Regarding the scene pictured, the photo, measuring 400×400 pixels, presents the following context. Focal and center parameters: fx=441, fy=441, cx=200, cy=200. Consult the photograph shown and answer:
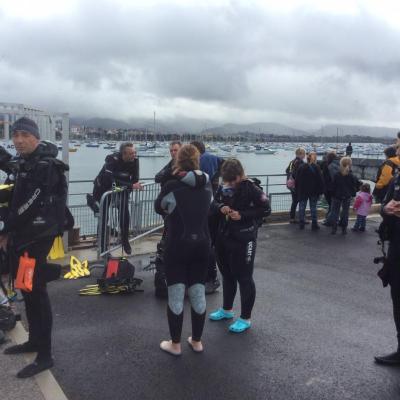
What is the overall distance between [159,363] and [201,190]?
156 centimetres

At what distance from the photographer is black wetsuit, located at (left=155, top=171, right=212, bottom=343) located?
3.80 metres

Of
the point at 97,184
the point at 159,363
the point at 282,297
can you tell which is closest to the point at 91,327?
the point at 159,363

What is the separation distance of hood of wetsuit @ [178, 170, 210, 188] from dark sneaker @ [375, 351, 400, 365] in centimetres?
222

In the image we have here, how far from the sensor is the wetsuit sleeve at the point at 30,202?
11.6 ft

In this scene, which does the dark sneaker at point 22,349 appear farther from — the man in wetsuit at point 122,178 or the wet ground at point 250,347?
the man in wetsuit at point 122,178

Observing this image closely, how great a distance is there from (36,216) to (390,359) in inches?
130

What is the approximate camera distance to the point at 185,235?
12.4 feet

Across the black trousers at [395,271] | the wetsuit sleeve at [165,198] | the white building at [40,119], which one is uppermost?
the white building at [40,119]

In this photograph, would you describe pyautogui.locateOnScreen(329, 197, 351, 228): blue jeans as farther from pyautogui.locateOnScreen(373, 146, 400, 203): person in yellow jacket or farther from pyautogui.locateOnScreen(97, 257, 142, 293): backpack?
pyautogui.locateOnScreen(97, 257, 142, 293): backpack

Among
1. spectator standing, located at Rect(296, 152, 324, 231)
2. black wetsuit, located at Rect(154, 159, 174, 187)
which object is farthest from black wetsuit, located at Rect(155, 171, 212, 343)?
spectator standing, located at Rect(296, 152, 324, 231)

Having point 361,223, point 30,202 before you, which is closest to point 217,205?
point 30,202

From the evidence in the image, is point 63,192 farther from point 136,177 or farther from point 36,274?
point 136,177

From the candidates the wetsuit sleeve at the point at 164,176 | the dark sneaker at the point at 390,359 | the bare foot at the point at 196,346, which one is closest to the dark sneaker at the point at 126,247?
the wetsuit sleeve at the point at 164,176

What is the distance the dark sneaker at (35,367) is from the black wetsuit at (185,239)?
1072 millimetres
